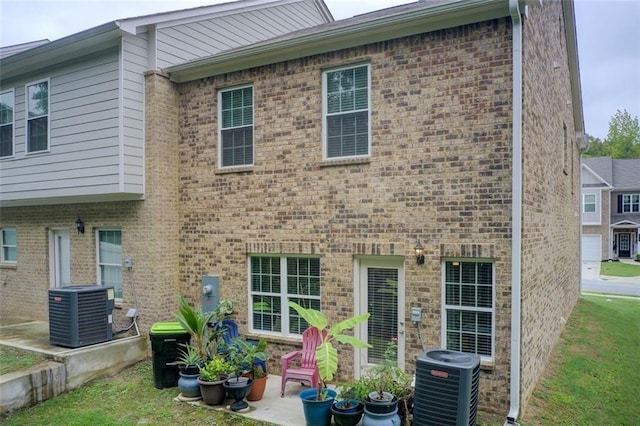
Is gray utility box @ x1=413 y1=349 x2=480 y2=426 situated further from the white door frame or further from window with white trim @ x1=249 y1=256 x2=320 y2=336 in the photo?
window with white trim @ x1=249 y1=256 x2=320 y2=336

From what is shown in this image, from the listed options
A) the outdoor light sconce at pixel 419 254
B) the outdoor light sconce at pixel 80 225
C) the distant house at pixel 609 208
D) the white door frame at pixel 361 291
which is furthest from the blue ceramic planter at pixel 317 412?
the distant house at pixel 609 208

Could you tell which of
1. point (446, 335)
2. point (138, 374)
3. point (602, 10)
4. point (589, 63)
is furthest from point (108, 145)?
point (589, 63)

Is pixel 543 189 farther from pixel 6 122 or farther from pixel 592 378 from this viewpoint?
pixel 6 122

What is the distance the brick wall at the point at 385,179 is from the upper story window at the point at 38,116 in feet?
11.5

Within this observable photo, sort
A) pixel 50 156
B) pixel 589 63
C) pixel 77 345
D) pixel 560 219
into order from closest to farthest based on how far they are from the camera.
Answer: pixel 77 345 < pixel 50 156 < pixel 560 219 < pixel 589 63

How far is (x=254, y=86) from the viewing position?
8.25m

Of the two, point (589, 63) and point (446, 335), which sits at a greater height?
point (589, 63)

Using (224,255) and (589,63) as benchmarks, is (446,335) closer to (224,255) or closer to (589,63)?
(224,255)

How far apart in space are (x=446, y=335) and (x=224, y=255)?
14.0 ft

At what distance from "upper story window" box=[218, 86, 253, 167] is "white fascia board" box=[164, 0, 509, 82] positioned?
18.9 inches

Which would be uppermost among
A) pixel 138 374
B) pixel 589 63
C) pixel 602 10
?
pixel 589 63

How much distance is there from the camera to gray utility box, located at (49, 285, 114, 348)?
796 centimetres

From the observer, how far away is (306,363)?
6.93 metres

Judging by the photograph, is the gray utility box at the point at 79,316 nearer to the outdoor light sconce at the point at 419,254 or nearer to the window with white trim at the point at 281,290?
the window with white trim at the point at 281,290
